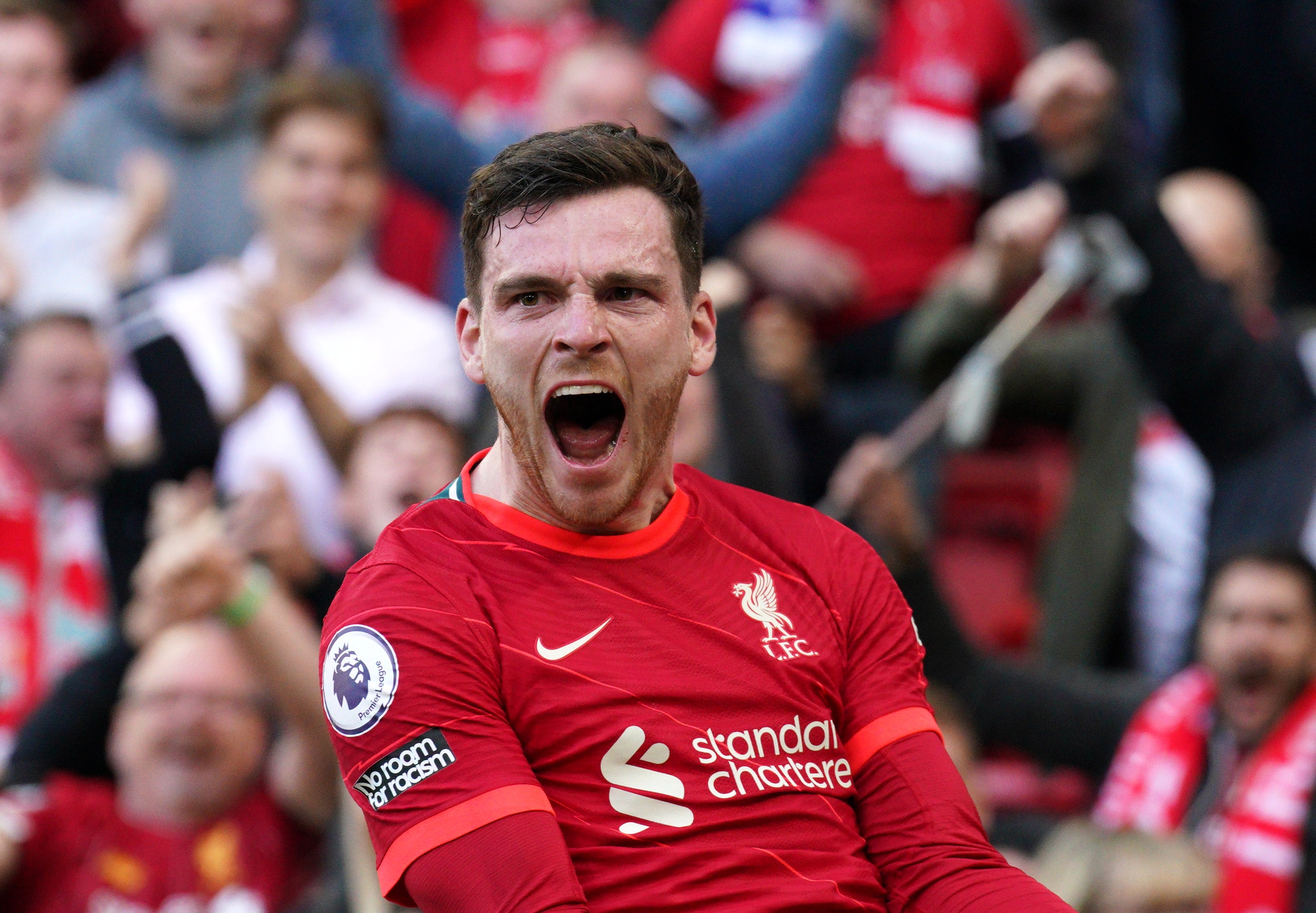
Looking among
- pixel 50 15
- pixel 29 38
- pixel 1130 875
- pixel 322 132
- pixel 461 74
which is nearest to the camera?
pixel 1130 875

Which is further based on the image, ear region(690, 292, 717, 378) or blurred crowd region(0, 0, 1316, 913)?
blurred crowd region(0, 0, 1316, 913)

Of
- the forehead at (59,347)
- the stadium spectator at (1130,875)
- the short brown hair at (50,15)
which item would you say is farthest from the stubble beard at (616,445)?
the short brown hair at (50,15)

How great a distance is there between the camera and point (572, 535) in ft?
7.20

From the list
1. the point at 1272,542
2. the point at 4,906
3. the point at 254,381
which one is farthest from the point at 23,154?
the point at 1272,542

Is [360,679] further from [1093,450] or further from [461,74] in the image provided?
[461,74]

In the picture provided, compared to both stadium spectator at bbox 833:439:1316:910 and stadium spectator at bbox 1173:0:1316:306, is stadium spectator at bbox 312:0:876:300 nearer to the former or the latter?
stadium spectator at bbox 833:439:1316:910

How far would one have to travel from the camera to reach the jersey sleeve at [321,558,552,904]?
6.36 feet

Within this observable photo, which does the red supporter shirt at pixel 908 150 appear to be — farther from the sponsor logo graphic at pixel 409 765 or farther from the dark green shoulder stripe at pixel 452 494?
the sponsor logo graphic at pixel 409 765

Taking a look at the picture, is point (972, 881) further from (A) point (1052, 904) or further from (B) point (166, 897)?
(B) point (166, 897)

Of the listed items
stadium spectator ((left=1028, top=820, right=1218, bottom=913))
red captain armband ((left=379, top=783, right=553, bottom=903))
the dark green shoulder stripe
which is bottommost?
stadium spectator ((left=1028, top=820, right=1218, bottom=913))

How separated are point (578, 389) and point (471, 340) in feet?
0.68

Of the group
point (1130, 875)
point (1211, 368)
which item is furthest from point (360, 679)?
point (1211, 368)

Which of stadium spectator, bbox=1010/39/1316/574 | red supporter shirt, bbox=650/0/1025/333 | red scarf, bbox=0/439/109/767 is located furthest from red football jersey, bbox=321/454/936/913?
red supporter shirt, bbox=650/0/1025/333

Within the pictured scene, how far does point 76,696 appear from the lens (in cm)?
474
